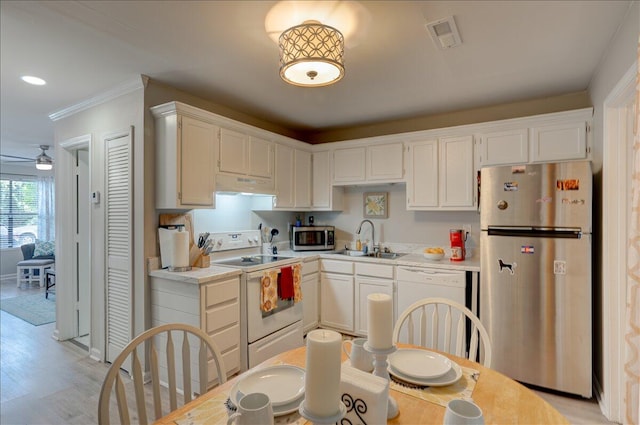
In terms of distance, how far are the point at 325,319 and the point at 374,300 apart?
2.82 m

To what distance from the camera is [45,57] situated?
88.9 inches

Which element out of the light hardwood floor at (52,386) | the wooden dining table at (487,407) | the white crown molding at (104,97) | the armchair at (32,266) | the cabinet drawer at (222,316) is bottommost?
the light hardwood floor at (52,386)

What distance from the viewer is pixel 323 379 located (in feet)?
2.23

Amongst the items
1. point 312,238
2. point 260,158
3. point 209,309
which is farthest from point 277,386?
point 312,238

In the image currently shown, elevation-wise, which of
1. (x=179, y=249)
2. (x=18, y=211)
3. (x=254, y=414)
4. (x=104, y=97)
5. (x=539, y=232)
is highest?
(x=104, y=97)

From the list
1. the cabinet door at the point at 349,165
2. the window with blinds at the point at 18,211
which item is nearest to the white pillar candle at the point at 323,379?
the cabinet door at the point at 349,165

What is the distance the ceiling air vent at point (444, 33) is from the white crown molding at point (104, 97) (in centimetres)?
217

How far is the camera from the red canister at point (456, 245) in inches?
127

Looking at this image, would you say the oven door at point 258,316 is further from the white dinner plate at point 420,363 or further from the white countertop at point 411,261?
the white dinner plate at point 420,363

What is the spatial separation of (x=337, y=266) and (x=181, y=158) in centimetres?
193

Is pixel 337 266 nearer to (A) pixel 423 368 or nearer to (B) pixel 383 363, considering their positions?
(A) pixel 423 368

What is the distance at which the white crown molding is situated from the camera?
8.59ft

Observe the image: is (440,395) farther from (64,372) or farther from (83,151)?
(83,151)

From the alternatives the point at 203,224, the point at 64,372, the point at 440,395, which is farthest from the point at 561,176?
the point at 64,372
